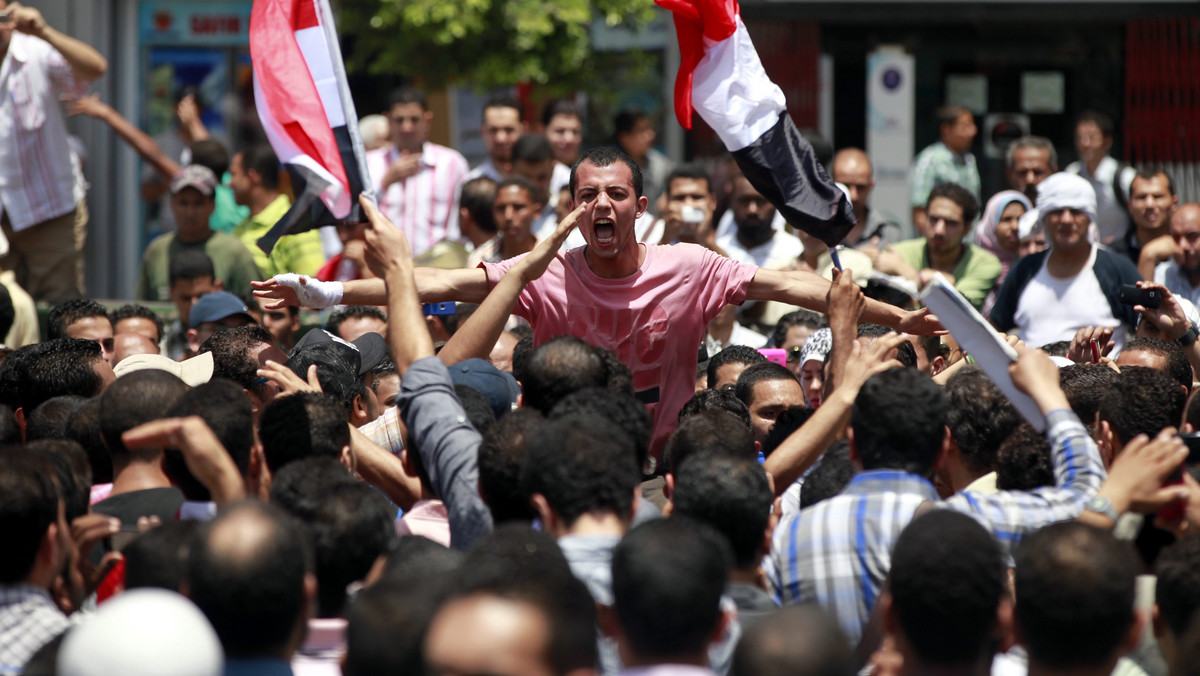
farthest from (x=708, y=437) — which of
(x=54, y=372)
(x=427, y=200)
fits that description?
(x=427, y=200)

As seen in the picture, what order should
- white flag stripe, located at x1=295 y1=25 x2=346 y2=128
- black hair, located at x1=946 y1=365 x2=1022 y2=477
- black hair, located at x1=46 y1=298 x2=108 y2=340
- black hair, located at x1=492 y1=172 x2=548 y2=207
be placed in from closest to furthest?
1. black hair, located at x1=946 y1=365 x2=1022 y2=477
2. white flag stripe, located at x1=295 y1=25 x2=346 y2=128
3. black hair, located at x1=46 y1=298 x2=108 y2=340
4. black hair, located at x1=492 y1=172 x2=548 y2=207

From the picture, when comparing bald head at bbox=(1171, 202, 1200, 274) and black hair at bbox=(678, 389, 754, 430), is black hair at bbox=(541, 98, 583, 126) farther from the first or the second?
black hair at bbox=(678, 389, 754, 430)

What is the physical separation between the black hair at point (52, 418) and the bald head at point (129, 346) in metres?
1.93

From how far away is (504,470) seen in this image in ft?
12.2

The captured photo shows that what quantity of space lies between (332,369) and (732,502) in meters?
2.27

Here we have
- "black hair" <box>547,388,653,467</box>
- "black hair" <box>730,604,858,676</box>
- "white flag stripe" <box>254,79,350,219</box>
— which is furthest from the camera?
"white flag stripe" <box>254,79,350,219</box>

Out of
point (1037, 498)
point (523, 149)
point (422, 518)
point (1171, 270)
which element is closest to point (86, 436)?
point (422, 518)

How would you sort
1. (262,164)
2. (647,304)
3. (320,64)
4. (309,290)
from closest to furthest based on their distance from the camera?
1. (309,290)
2. (647,304)
3. (320,64)
4. (262,164)

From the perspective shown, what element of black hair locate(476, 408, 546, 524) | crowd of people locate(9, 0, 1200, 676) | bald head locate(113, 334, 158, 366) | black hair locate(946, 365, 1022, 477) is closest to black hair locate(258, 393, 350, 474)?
crowd of people locate(9, 0, 1200, 676)

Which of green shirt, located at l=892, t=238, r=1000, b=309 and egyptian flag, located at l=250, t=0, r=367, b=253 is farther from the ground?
egyptian flag, located at l=250, t=0, r=367, b=253

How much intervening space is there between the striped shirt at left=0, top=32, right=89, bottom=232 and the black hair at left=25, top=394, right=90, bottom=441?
5.03m

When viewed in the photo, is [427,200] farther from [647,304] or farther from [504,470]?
[504,470]

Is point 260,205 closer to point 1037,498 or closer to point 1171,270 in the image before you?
point 1171,270

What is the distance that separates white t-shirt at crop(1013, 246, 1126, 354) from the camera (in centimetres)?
762
